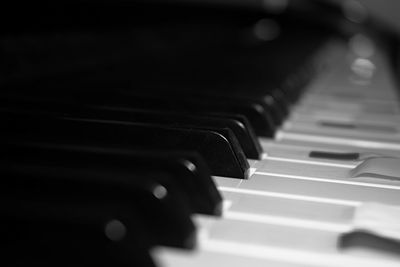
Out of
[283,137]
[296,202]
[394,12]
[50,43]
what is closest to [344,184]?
[296,202]

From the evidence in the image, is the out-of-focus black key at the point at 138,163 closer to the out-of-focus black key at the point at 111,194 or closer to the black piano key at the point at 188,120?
the out-of-focus black key at the point at 111,194

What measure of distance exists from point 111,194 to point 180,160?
0.46 feet

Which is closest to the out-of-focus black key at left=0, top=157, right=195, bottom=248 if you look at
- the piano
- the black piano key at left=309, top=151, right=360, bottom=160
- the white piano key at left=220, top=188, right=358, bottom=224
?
the piano

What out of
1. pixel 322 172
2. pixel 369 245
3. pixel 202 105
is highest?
pixel 202 105

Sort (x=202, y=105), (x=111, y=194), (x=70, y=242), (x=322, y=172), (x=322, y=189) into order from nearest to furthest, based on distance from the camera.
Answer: (x=70, y=242) → (x=111, y=194) → (x=322, y=189) → (x=322, y=172) → (x=202, y=105)

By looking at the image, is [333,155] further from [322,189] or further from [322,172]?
[322,189]

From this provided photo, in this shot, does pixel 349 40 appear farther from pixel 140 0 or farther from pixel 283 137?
pixel 283 137

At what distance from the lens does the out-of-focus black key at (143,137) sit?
0.87 metres

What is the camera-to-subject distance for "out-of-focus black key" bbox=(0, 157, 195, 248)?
598mm

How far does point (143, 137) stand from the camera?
2.97 ft

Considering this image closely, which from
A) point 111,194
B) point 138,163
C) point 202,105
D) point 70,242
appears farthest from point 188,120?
point 70,242

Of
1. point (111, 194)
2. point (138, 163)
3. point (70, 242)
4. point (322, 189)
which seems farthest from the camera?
point (322, 189)

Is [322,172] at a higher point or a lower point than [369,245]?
higher

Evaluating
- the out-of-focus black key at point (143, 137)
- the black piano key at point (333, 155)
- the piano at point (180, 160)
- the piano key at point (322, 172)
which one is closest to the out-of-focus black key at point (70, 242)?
the piano at point (180, 160)
